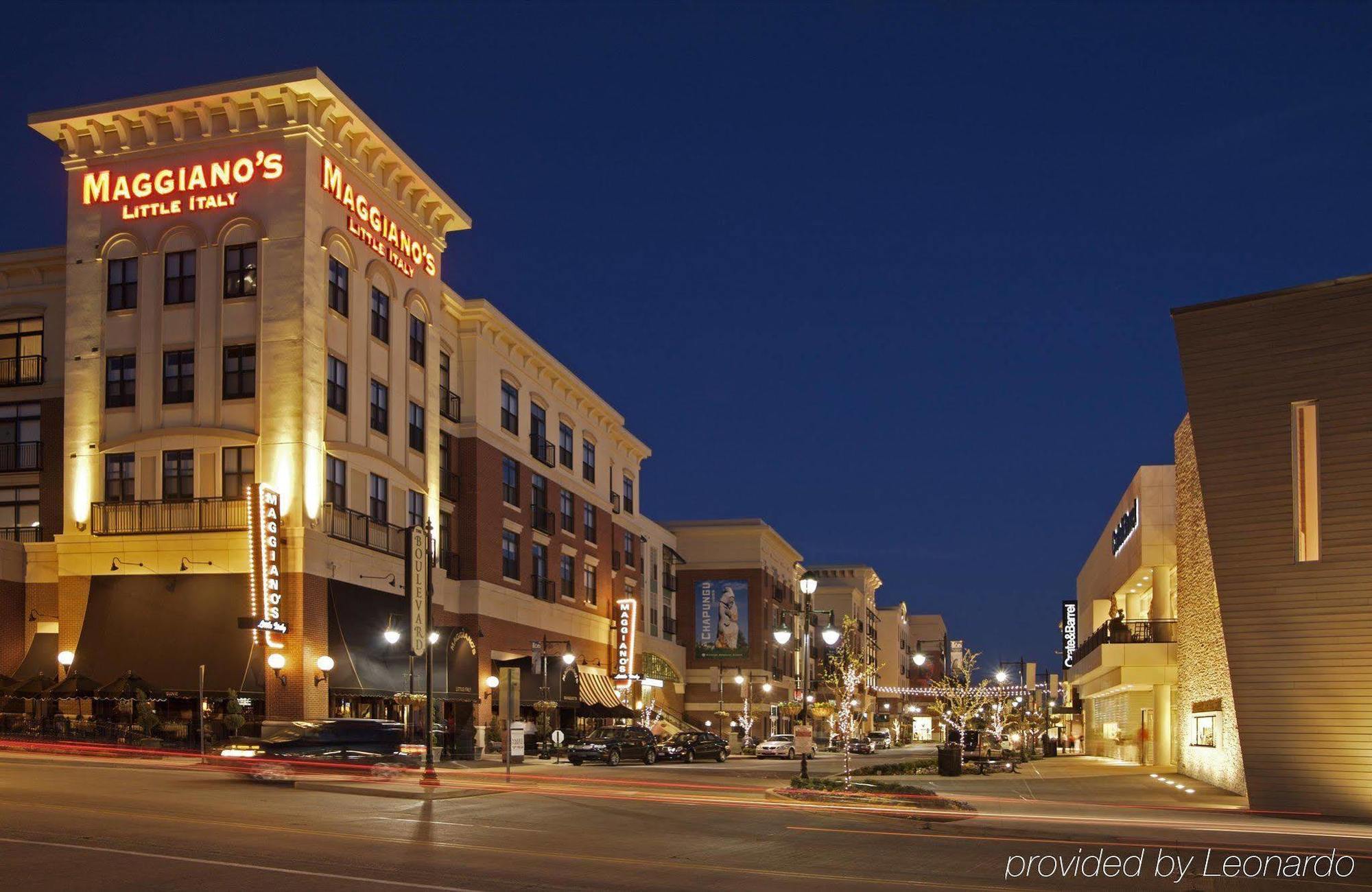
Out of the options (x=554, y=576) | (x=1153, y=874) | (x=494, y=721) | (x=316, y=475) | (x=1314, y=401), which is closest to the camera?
(x=1153, y=874)

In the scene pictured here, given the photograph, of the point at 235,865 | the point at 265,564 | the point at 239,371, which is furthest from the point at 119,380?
the point at 235,865

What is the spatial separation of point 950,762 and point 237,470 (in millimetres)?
25281

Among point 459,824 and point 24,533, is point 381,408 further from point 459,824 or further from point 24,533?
point 459,824

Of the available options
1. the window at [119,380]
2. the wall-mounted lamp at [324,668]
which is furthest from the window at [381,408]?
the wall-mounted lamp at [324,668]

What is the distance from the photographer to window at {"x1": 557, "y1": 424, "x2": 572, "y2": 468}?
6775cm

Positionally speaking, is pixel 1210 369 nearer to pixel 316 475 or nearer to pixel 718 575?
pixel 316 475

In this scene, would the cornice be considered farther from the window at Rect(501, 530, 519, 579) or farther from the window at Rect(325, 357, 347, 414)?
the window at Rect(501, 530, 519, 579)

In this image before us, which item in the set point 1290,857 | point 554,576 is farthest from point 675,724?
point 1290,857

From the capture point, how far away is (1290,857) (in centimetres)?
1970

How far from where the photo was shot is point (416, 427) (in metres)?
51.4

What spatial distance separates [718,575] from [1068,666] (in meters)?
29.8

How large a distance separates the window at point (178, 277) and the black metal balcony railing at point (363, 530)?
28.1 ft

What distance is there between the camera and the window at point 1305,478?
28109mm

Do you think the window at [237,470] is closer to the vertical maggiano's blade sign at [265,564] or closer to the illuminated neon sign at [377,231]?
the vertical maggiano's blade sign at [265,564]
